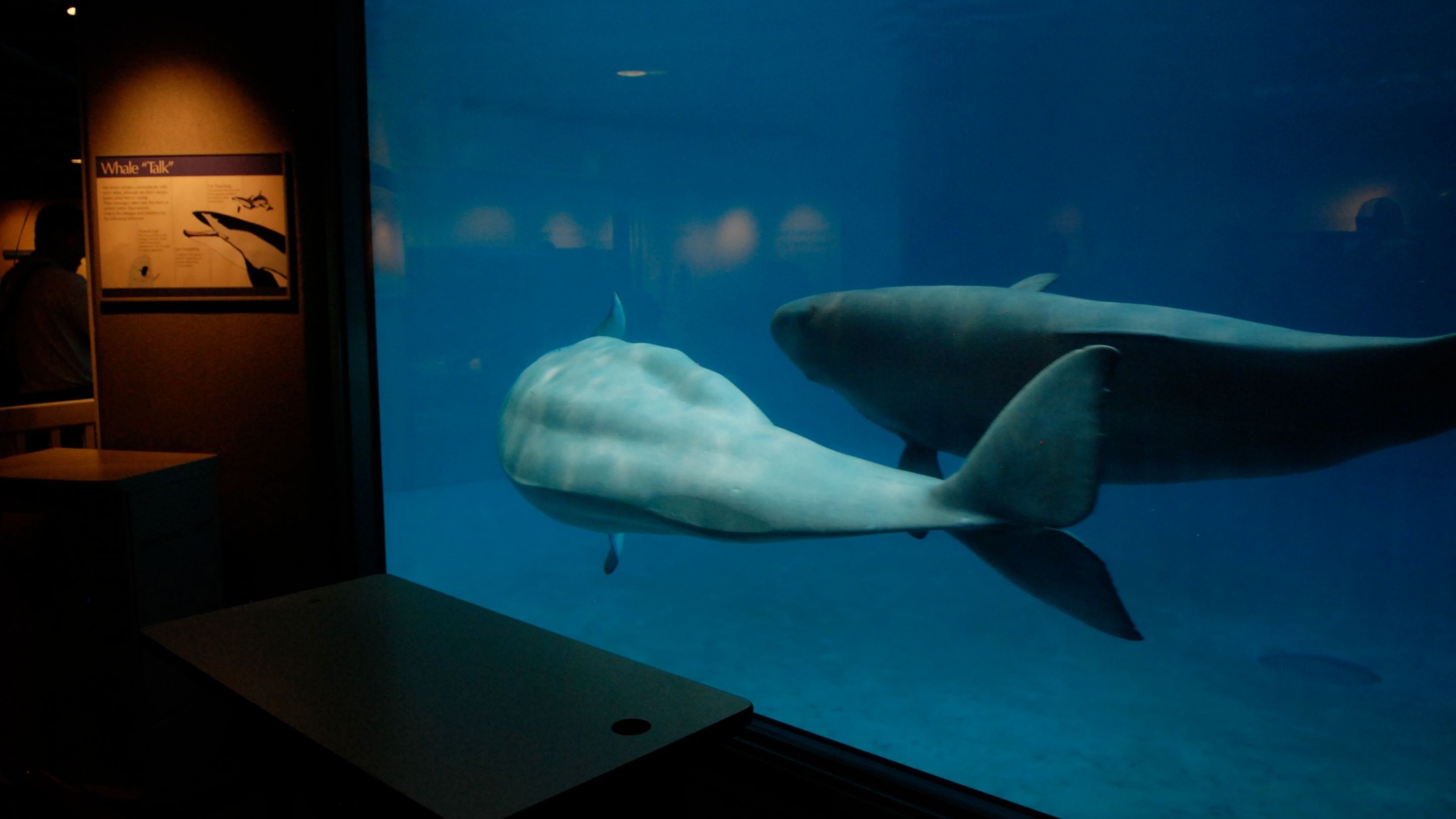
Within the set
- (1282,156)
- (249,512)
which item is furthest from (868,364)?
(249,512)

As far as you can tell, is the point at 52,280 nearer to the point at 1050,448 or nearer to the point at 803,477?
the point at 803,477

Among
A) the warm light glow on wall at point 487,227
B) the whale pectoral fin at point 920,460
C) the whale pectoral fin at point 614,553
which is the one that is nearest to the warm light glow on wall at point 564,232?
the warm light glow on wall at point 487,227

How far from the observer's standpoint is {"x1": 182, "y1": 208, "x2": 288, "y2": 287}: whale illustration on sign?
4301mm

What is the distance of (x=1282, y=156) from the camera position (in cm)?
369

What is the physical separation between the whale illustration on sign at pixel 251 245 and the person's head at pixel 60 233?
2.10 m

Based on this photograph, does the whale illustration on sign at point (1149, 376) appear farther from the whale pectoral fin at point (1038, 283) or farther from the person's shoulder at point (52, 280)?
the person's shoulder at point (52, 280)

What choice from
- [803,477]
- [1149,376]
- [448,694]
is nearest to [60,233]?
[448,694]

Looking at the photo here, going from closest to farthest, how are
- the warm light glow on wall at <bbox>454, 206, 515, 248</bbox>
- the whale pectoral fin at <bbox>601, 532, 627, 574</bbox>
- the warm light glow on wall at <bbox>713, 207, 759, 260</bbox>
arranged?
the whale pectoral fin at <bbox>601, 532, 627, 574</bbox>, the warm light glow on wall at <bbox>713, 207, 759, 260</bbox>, the warm light glow on wall at <bbox>454, 206, 515, 248</bbox>

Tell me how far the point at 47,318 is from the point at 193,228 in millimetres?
2282

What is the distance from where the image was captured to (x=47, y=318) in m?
5.61

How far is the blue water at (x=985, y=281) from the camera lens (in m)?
3.15

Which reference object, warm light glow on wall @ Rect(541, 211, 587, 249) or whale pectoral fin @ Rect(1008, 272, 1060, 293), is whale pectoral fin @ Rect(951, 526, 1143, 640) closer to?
whale pectoral fin @ Rect(1008, 272, 1060, 293)

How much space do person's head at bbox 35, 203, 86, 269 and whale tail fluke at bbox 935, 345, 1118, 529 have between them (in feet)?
21.5

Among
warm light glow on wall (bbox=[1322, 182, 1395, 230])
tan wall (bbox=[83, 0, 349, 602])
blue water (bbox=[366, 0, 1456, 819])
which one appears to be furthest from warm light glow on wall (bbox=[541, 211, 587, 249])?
warm light glow on wall (bbox=[1322, 182, 1395, 230])
